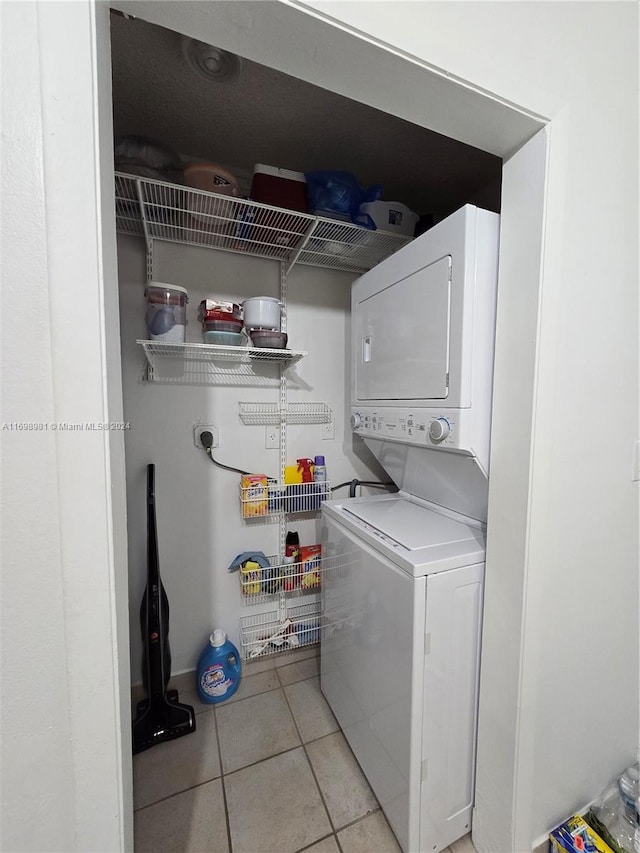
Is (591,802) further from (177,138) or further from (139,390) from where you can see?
(177,138)

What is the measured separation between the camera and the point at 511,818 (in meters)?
1.01

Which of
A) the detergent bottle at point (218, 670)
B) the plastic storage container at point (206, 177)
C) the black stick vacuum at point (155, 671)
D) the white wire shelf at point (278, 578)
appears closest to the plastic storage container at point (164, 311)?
the plastic storage container at point (206, 177)

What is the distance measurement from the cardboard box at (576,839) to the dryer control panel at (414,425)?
1281 mm

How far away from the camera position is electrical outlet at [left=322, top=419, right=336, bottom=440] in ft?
6.56

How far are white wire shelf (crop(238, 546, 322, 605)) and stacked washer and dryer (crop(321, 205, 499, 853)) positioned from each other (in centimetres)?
51

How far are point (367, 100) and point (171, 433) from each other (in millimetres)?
1501

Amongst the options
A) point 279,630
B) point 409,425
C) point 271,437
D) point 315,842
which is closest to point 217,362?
point 271,437

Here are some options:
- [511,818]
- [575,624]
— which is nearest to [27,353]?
[575,624]

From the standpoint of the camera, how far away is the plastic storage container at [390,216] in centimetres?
153

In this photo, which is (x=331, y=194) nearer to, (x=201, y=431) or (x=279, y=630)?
(x=201, y=431)

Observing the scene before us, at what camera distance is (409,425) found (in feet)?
4.14

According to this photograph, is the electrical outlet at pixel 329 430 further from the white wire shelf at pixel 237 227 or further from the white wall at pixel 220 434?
the white wire shelf at pixel 237 227

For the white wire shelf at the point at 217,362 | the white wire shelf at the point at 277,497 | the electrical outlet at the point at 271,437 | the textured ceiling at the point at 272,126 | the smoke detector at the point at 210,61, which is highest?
the textured ceiling at the point at 272,126

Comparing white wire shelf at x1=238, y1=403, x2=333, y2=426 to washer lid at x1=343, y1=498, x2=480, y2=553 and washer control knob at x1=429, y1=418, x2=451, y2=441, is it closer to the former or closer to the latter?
washer lid at x1=343, y1=498, x2=480, y2=553
